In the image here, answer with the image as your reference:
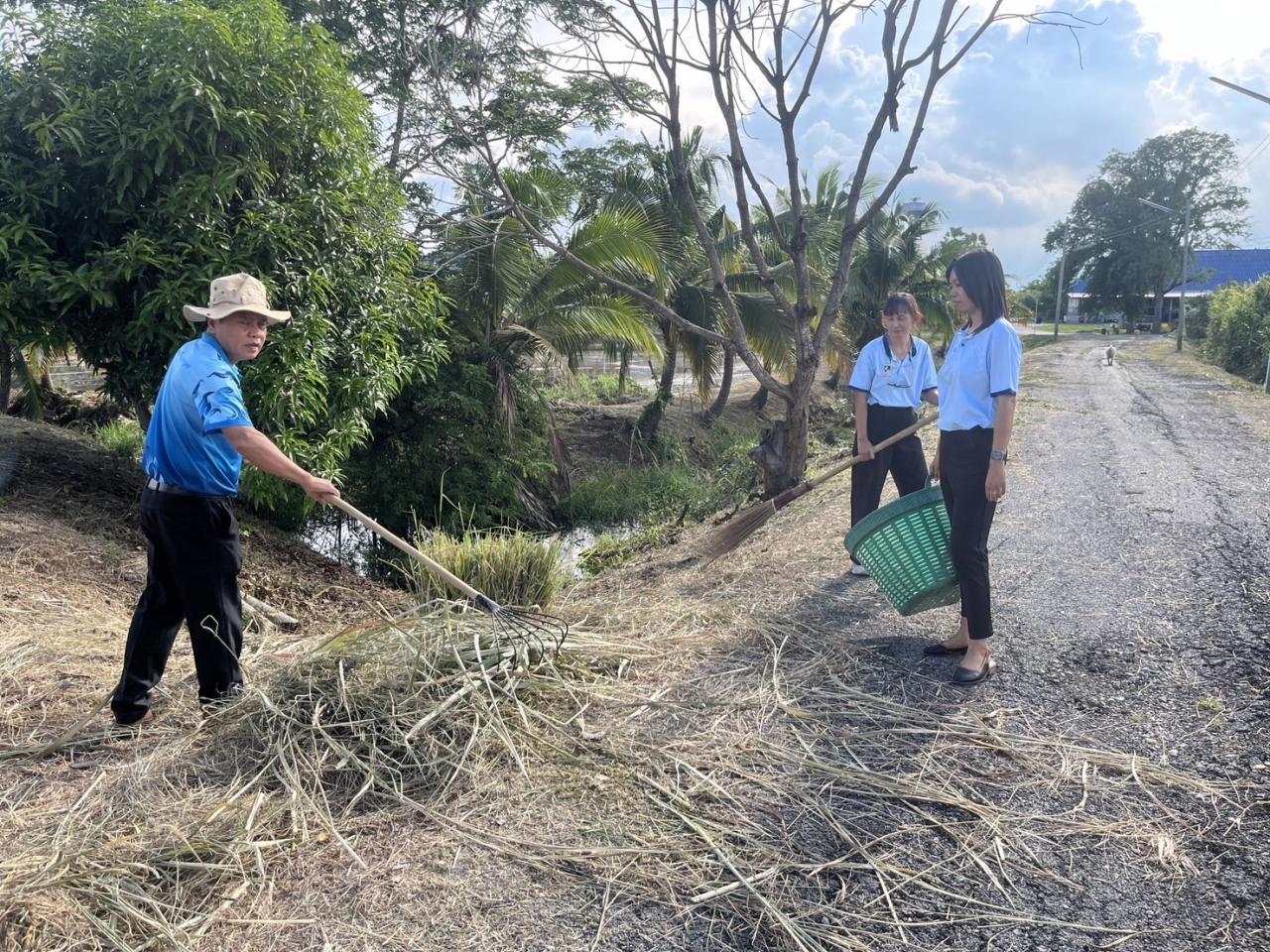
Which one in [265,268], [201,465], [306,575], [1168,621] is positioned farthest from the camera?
[306,575]

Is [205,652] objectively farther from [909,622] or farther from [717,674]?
[909,622]

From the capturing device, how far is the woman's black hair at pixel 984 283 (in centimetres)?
354

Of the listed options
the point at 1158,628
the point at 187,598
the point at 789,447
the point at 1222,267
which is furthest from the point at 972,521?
the point at 1222,267

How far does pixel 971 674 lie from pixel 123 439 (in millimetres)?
10370

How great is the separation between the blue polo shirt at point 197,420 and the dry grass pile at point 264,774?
2.75 feet

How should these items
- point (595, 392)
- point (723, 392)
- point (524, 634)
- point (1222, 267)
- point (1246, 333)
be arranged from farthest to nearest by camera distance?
point (1222, 267)
point (1246, 333)
point (595, 392)
point (723, 392)
point (524, 634)

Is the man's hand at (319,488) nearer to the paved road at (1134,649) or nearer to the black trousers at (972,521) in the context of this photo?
the paved road at (1134,649)

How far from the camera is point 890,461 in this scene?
517cm

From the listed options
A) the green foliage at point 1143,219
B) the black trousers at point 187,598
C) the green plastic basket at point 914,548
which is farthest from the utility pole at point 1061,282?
the black trousers at point 187,598

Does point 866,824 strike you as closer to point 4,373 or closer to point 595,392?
point 4,373

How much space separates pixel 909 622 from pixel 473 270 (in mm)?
8054

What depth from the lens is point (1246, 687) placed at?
3432 millimetres

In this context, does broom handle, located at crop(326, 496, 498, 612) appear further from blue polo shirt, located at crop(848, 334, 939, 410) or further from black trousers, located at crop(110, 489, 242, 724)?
blue polo shirt, located at crop(848, 334, 939, 410)

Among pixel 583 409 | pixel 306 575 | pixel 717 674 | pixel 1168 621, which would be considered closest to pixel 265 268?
pixel 306 575
